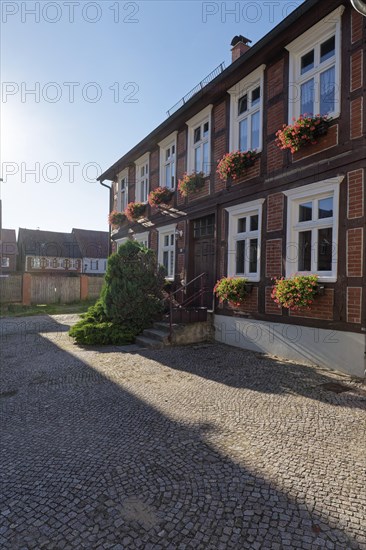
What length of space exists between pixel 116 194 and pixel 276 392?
1314 cm

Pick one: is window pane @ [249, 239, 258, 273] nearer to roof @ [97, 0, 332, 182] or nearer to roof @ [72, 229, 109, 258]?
roof @ [97, 0, 332, 182]

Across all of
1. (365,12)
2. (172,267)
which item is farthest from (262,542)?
(172,267)

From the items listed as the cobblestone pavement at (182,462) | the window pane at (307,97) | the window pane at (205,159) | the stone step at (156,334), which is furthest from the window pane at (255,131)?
the cobblestone pavement at (182,462)

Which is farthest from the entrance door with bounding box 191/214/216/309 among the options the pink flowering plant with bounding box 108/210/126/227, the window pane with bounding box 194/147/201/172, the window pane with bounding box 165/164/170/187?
the pink flowering plant with bounding box 108/210/126/227

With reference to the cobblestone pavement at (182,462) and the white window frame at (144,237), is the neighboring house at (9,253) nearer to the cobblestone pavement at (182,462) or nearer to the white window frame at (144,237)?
the white window frame at (144,237)

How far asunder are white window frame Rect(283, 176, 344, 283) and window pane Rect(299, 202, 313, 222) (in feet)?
0.23

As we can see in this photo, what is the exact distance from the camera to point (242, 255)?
8.63 meters

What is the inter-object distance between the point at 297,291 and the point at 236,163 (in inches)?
134

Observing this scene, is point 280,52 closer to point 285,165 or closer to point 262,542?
point 285,165

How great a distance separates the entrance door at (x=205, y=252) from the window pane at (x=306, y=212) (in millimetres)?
2786

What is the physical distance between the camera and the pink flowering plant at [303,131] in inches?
A: 253

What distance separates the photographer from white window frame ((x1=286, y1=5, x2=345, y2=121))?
6254mm

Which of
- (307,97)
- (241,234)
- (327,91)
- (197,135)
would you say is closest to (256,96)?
(307,97)

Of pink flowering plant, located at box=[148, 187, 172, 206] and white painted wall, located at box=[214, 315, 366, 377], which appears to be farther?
pink flowering plant, located at box=[148, 187, 172, 206]
